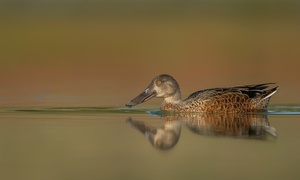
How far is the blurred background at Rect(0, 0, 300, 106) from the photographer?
23486 mm

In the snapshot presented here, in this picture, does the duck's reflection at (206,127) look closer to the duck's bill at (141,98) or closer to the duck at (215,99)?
the duck at (215,99)

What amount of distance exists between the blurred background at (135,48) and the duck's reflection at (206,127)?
8.46 feet

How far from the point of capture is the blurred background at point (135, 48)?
23.5m

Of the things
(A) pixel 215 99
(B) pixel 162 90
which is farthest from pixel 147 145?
(B) pixel 162 90

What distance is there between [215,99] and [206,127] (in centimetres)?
220

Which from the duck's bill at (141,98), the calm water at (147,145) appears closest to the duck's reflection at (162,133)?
the calm water at (147,145)

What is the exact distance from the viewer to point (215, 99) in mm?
17625

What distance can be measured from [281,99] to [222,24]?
1175 inches

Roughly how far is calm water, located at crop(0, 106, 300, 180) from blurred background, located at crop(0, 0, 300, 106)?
111 inches

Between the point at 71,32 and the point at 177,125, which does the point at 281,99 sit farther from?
the point at 71,32

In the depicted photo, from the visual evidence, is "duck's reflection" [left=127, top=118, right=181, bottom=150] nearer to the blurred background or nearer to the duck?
the duck

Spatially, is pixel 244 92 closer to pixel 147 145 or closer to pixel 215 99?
pixel 215 99

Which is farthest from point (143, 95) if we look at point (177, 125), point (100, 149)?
point (100, 149)

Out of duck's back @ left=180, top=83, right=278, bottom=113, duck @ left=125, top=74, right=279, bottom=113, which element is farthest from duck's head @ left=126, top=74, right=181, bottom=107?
duck's back @ left=180, top=83, right=278, bottom=113
